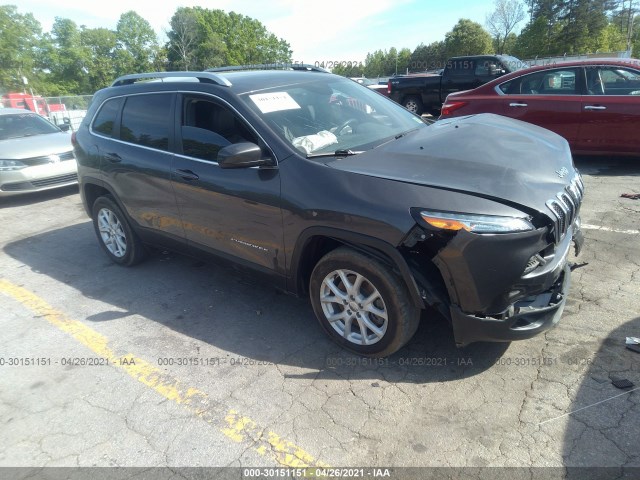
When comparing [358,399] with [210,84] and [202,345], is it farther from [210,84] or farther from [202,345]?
[210,84]

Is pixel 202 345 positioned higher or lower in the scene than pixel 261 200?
lower

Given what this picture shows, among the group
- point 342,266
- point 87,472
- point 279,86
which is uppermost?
point 279,86

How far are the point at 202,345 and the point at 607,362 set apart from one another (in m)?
2.77

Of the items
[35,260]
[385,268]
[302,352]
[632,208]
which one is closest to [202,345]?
[302,352]

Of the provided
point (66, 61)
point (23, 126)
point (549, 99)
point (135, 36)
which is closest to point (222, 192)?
point (549, 99)

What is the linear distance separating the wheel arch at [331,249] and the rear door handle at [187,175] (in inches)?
45.0

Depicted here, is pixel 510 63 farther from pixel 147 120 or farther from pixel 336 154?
pixel 336 154

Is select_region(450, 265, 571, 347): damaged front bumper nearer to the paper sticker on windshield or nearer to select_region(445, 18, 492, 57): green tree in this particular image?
the paper sticker on windshield

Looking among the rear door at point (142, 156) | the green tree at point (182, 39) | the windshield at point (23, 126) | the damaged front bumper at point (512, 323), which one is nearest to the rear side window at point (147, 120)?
the rear door at point (142, 156)

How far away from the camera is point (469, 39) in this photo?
163ft

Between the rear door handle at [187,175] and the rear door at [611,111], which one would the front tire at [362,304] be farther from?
the rear door at [611,111]

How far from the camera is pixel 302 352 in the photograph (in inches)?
127

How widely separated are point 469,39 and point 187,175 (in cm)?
5397

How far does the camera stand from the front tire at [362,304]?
2748 millimetres
